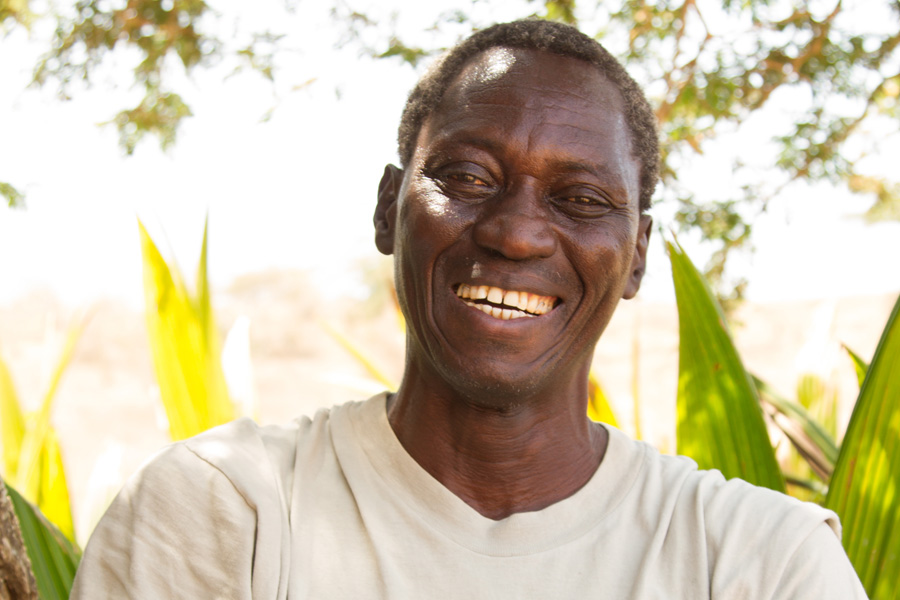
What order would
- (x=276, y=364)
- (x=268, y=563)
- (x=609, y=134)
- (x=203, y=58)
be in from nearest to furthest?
(x=268, y=563) < (x=609, y=134) < (x=203, y=58) < (x=276, y=364)

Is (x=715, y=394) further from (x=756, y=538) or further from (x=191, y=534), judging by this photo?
(x=191, y=534)

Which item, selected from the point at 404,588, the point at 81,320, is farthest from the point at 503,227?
the point at 81,320

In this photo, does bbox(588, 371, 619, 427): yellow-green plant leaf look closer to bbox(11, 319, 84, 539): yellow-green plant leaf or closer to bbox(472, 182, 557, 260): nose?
bbox(472, 182, 557, 260): nose

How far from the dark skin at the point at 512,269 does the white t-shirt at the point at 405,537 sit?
9 centimetres

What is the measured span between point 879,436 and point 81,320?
274 centimetres

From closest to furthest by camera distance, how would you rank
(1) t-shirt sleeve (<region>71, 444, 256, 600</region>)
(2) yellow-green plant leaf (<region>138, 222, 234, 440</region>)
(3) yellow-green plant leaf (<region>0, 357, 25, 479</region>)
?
(1) t-shirt sleeve (<region>71, 444, 256, 600</region>), (2) yellow-green plant leaf (<region>138, 222, 234, 440</region>), (3) yellow-green plant leaf (<region>0, 357, 25, 479</region>)

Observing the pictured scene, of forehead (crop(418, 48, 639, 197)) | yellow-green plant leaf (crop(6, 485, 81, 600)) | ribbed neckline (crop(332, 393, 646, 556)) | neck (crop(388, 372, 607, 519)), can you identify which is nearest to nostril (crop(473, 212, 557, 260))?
forehead (crop(418, 48, 639, 197))

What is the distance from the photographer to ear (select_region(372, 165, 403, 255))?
70.9 inches

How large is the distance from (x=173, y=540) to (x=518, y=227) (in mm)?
739

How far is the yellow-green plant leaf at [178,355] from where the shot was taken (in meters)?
2.72

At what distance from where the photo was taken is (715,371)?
205 centimetres

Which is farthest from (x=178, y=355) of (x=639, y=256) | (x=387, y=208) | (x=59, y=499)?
(x=639, y=256)

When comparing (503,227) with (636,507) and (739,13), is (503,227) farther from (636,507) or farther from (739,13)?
(739,13)

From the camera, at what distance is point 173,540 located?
136cm
